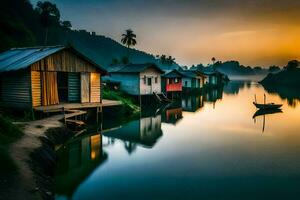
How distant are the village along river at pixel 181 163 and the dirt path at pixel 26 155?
1.82m

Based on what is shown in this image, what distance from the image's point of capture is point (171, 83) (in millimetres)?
58688

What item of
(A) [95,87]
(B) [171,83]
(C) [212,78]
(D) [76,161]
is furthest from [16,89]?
(C) [212,78]

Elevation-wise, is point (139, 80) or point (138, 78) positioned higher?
point (138, 78)

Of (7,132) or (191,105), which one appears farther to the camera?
(191,105)

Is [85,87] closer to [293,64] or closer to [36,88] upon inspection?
[36,88]

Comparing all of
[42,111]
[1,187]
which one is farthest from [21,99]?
[1,187]

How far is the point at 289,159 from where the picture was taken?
18.5m

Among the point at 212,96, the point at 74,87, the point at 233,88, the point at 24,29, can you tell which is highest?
the point at 24,29

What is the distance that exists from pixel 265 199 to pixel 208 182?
2863 millimetres

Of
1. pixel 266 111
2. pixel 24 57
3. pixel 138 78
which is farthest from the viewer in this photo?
pixel 138 78

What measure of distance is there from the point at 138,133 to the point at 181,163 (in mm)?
9934

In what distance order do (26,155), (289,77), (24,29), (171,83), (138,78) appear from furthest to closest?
(289,77), (24,29), (171,83), (138,78), (26,155)

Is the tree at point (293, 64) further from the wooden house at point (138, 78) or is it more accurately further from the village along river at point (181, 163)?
the village along river at point (181, 163)

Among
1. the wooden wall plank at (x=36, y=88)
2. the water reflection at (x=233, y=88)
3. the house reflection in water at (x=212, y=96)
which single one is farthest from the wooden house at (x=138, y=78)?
the water reflection at (x=233, y=88)
